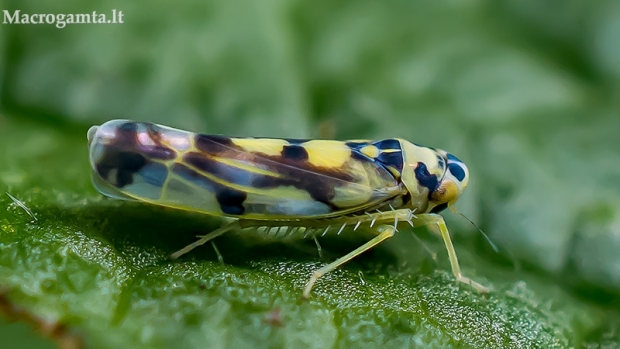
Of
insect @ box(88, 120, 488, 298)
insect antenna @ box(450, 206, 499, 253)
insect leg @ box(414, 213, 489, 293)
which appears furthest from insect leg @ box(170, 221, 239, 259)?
insect antenna @ box(450, 206, 499, 253)

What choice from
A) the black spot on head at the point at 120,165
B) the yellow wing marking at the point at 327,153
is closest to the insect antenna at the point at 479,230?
the yellow wing marking at the point at 327,153

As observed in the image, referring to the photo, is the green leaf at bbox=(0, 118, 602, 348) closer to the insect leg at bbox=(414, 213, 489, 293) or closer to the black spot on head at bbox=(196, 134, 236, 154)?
the insect leg at bbox=(414, 213, 489, 293)

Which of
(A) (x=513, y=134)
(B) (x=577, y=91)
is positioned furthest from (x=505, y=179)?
(B) (x=577, y=91)

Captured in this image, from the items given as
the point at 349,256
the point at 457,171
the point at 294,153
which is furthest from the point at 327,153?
the point at 457,171

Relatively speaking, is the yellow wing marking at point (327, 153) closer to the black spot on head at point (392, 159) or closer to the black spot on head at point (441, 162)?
the black spot on head at point (392, 159)

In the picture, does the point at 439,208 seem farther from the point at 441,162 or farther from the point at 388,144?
the point at 388,144

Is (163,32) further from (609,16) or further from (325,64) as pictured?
(609,16)
